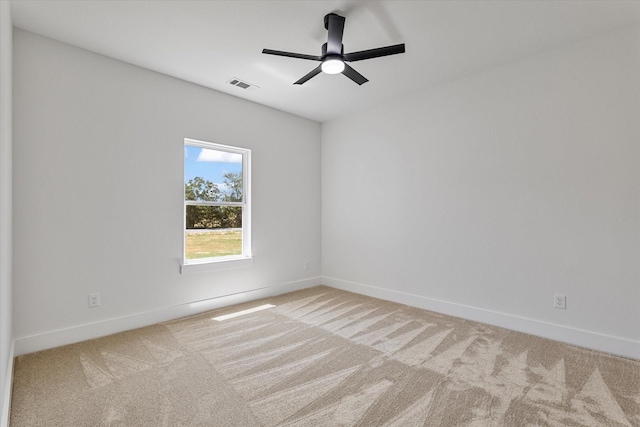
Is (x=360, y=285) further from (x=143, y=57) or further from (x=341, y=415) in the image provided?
(x=143, y=57)

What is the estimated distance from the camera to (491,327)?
3119 millimetres

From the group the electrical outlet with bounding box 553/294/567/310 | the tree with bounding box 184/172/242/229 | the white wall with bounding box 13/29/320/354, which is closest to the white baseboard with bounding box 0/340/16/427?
the white wall with bounding box 13/29/320/354

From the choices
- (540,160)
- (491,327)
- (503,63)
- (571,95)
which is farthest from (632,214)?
(503,63)

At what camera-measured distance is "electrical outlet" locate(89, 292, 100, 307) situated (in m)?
2.83

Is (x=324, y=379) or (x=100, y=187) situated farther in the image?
(x=100, y=187)

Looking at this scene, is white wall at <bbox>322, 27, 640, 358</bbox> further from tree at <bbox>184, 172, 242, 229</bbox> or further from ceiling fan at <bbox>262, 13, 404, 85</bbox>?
tree at <bbox>184, 172, 242, 229</bbox>

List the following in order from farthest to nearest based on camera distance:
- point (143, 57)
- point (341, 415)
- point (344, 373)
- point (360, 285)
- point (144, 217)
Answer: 1. point (360, 285)
2. point (144, 217)
3. point (143, 57)
4. point (344, 373)
5. point (341, 415)

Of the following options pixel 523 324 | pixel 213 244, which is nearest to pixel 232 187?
pixel 213 244

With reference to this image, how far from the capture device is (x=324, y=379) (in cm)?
217

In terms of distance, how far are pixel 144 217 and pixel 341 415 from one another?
8.65 ft

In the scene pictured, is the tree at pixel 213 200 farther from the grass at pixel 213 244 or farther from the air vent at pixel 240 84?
the air vent at pixel 240 84

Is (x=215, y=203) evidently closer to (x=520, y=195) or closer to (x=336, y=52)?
(x=336, y=52)

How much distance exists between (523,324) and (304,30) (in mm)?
3380

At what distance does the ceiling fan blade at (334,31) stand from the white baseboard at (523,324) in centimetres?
290
